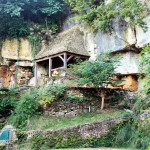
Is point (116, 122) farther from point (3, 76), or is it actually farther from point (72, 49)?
point (3, 76)

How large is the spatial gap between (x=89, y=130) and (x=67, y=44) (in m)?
Answer: 8.63

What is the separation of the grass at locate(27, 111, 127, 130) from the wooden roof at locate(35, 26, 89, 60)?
20.2 ft

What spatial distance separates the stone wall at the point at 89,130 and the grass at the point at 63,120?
0.31 meters

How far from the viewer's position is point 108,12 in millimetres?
17703

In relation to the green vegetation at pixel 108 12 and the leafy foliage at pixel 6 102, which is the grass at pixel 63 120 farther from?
the green vegetation at pixel 108 12

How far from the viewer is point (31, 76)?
2344 centimetres

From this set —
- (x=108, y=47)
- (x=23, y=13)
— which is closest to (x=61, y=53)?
(x=108, y=47)

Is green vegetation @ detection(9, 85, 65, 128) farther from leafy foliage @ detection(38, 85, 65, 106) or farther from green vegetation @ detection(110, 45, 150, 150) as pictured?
green vegetation @ detection(110, 45, 150, 150)

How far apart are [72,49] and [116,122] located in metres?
8.07

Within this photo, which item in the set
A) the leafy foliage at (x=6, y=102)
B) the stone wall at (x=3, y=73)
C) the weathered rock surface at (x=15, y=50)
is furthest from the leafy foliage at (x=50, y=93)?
the stone wall at (x=3, y=73)

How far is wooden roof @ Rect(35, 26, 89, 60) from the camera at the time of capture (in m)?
19.9

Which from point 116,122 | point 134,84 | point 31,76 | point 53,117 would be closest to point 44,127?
point 53,117

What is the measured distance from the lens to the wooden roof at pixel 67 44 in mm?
19909

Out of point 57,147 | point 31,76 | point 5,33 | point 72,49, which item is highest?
point 5,33
